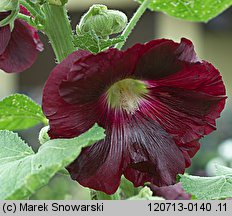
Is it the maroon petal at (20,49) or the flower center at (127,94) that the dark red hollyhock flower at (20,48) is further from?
the flower center at (127,94)

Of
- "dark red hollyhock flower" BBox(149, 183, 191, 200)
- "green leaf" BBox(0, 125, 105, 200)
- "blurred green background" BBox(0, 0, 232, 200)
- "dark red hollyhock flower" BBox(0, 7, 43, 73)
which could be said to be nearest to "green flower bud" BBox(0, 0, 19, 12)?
"dark red hollyhock flower" BBox(0, 7, 43, 73)

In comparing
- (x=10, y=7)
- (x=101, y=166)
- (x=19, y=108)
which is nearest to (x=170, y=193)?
(x=19, y=108)

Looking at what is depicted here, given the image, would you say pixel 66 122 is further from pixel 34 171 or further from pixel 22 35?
pixel 22 35

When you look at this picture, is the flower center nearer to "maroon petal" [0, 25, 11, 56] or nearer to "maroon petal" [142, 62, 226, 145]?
"maroon petal" [142, 62, 226, 145]

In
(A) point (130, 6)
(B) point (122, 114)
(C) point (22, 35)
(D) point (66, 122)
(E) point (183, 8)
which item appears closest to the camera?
(D) point (66, 122)

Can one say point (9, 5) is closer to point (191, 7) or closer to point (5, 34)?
point (5, 34)

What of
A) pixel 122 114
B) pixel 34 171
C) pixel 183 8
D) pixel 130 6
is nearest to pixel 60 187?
pixel 183 8

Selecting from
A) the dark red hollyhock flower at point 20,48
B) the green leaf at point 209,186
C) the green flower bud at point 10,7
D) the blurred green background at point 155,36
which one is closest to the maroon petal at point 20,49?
the dark red hollyhock flower at point 20,48
